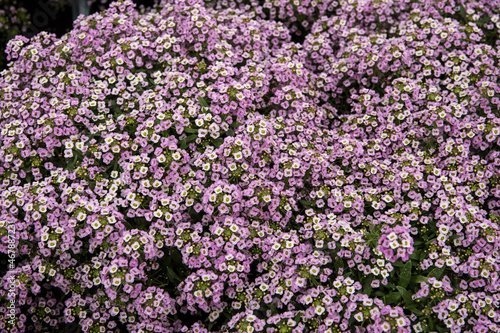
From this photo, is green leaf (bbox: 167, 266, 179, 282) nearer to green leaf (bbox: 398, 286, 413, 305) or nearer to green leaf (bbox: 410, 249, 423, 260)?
green leaf (bbox: 398, 286, 413, 305)

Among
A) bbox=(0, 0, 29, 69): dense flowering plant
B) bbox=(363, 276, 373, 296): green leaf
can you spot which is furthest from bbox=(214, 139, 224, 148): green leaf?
bbox=(0, 0, 29, 69): dense flowering plant

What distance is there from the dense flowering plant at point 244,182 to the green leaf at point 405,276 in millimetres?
21

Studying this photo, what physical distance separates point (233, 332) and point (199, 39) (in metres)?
2.93

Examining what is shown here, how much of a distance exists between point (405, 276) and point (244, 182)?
59.3 inches

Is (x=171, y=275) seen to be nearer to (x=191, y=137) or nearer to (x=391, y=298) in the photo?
(x=191, y=137)

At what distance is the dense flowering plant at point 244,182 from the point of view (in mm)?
3699

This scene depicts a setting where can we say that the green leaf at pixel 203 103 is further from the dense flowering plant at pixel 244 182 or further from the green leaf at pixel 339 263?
the green leaf at pixel 339 263

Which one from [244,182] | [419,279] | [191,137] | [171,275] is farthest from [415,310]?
[191,137]

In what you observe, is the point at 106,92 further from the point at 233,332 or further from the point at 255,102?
the point at 233,332

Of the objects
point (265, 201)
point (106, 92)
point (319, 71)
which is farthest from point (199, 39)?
point (265, 201)

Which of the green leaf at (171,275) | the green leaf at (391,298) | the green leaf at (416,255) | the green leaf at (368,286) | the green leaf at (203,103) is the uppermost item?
the green leaf at (203,103)

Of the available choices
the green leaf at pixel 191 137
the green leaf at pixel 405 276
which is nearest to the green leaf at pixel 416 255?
the green leaf at pixel 405 276

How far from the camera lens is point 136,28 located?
5.12 meters

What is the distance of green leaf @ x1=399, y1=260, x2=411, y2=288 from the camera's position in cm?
367
